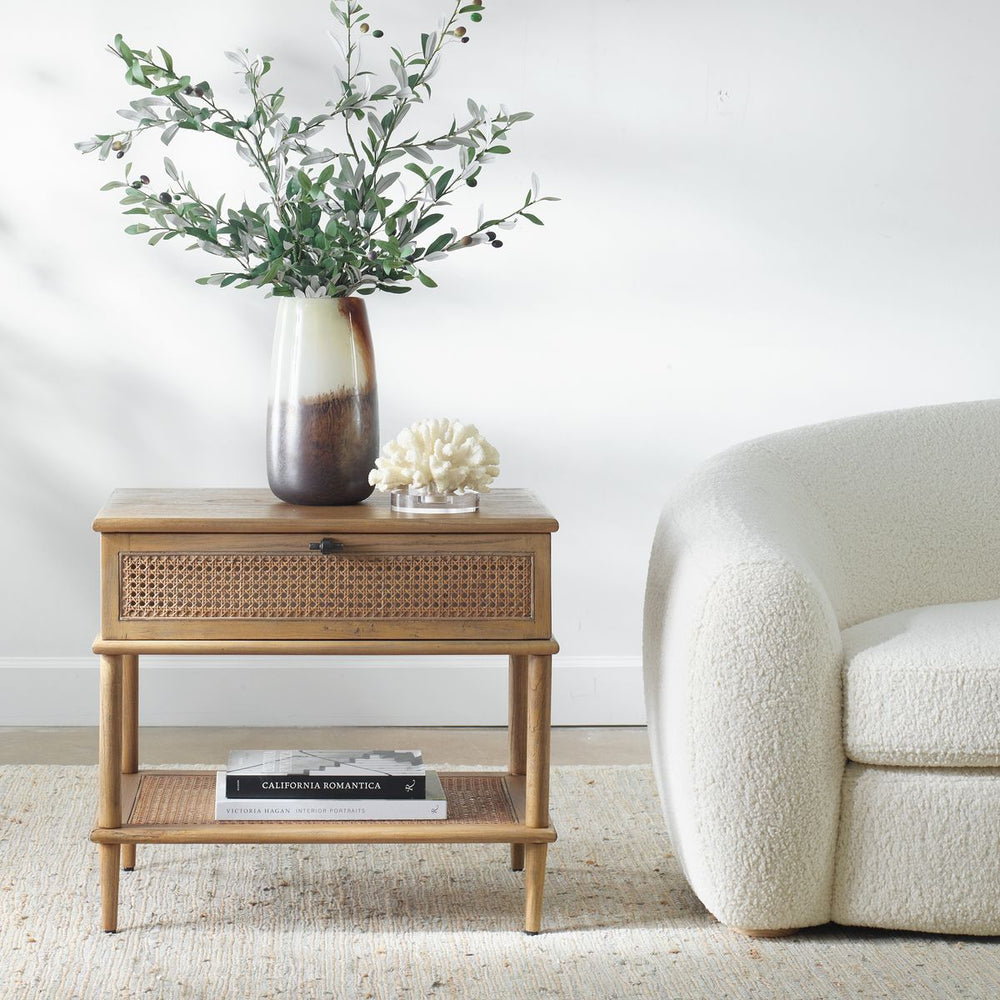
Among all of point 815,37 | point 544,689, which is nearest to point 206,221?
point 544,689

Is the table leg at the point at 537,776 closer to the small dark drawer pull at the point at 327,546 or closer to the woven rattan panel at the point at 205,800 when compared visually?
the woven rattan panel at the point at 205,800

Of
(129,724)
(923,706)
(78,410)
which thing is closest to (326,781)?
(129,724)

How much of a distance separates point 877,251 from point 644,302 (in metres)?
0.52

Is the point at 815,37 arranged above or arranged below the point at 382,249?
above

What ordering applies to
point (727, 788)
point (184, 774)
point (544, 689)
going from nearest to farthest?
point (727, 788), point (544, 689), point (184, 774)

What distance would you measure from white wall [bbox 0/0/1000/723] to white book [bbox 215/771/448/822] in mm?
1084

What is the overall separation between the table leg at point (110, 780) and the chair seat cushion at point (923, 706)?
94cm

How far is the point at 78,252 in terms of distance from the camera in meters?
2.65

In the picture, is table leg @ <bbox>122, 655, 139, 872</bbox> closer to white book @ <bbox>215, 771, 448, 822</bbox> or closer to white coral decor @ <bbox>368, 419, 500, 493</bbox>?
white book @ <bbox>215, 771, 448, 822</bbox>

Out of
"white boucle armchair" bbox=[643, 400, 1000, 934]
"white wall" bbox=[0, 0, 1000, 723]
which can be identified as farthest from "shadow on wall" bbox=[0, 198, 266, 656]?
"white boucle armchair" bbox=[643, 400, 1000, 934]

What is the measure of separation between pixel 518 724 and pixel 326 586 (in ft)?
1.54

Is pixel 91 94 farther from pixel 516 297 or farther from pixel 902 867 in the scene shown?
pixel 902 867

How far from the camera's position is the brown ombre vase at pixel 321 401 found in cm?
175

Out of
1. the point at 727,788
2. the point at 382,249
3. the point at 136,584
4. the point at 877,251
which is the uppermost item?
the point at 877,251
